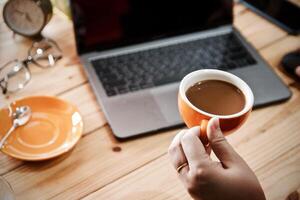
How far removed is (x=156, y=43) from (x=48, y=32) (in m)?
0.30

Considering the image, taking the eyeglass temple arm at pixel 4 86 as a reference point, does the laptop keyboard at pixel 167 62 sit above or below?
below

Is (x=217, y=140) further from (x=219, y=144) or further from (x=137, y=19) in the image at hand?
(x=137, y=19)

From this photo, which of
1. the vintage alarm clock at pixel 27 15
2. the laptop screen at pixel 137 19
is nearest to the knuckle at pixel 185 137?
the laptop screen at pixel 137 19

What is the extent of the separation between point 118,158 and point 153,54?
32 centimetres

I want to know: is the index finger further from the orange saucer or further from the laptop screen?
the laptop screen

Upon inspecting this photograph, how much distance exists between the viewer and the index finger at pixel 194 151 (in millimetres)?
614

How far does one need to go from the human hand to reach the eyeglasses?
50cm

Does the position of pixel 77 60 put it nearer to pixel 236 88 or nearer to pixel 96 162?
pixel 96 162

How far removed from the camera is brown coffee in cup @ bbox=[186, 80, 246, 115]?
2.25 feet

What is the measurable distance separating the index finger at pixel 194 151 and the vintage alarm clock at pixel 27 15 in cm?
58

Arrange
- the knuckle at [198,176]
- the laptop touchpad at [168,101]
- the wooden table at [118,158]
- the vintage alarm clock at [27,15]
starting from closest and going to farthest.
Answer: the knuckle at [198,176] < the wooden table at [118,158] < the laptop touchpad at [168,101] < the vintage alarm clock at [27,15]

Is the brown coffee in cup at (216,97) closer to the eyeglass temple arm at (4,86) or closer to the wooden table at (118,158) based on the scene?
the wooden table at (118,158)

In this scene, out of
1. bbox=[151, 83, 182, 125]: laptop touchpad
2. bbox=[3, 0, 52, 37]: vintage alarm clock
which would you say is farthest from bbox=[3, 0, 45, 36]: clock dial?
bbox=[151, 83, 182, 125]: laptop touchpad

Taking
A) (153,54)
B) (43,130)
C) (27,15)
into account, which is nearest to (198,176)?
(43,130)
